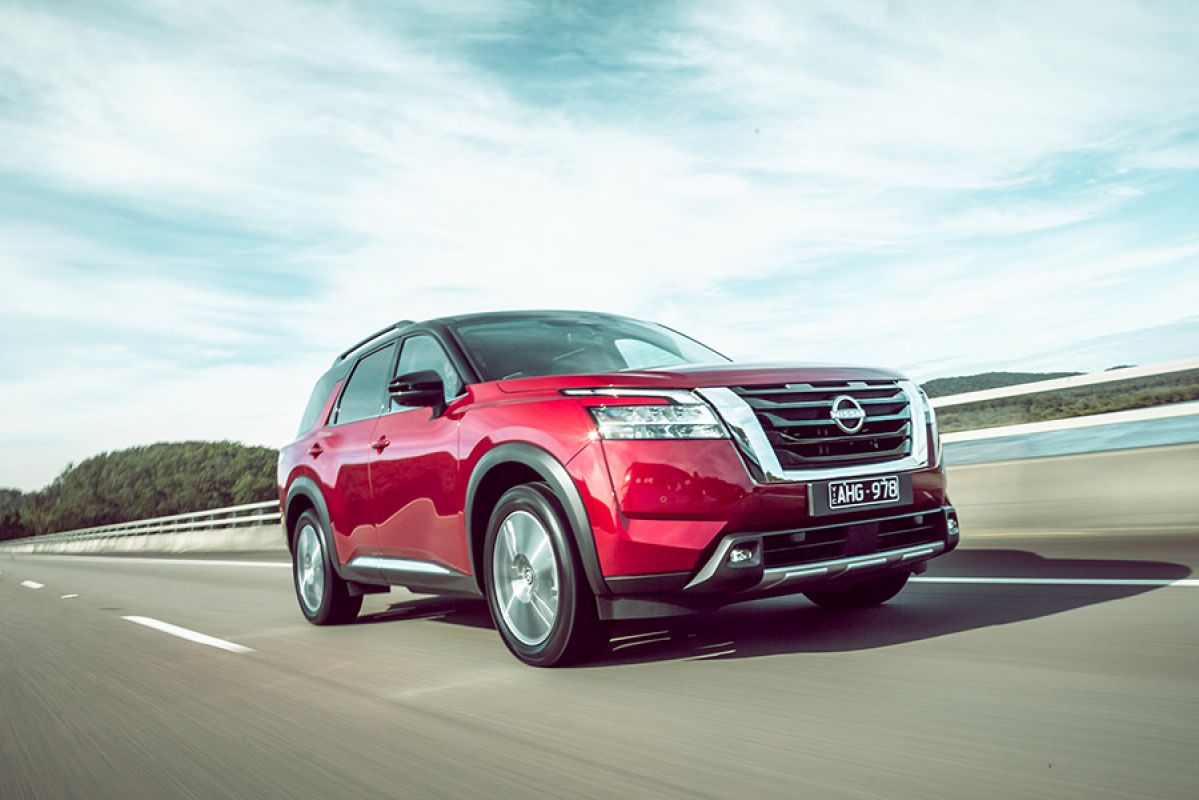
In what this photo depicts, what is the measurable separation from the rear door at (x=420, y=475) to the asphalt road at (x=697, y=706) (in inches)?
22.8

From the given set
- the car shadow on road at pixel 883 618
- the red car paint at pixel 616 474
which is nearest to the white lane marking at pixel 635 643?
the car shadow on road at pixel 883 618

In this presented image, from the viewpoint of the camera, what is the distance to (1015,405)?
889 cm

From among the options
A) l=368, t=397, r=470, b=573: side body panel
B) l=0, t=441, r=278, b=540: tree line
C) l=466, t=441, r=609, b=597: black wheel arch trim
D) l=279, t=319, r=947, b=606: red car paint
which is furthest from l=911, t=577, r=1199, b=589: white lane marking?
l=0, t=441, r=278, b=540: tree line

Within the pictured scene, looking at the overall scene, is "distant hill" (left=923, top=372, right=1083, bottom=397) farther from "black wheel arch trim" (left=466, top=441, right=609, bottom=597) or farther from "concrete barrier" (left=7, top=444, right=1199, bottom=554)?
"black wheel arch trim" (left=466, top=441, right=609, bottom=597)

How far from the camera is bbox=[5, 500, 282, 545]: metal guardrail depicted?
26172 millimetres

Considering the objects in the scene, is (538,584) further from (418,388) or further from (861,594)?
(861,594)

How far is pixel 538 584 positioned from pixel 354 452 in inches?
88.7

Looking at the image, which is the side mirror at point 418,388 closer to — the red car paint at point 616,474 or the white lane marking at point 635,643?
the red car paint at point 616,474

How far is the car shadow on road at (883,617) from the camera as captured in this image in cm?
500

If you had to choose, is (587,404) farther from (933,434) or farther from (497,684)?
(933,434)

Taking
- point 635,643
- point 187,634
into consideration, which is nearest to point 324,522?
point 187,634

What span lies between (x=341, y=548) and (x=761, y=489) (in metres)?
3.48

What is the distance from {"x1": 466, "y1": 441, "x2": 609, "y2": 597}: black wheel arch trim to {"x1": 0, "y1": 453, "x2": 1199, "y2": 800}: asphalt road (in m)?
0.48

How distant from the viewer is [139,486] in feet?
493
